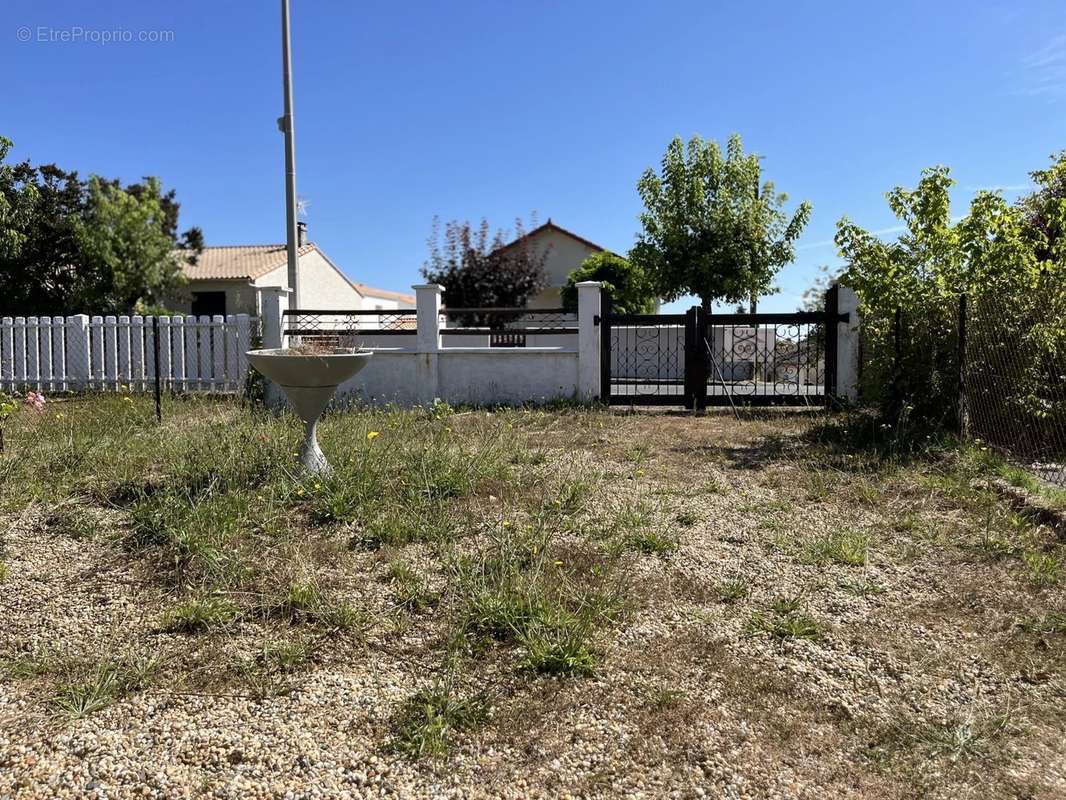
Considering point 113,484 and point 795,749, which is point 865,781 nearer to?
point 795,749

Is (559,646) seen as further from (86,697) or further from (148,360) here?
(148,360)

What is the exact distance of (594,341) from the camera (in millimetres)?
10547

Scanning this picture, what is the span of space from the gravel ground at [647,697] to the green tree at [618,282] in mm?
18610

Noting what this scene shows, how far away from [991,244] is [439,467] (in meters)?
5.97

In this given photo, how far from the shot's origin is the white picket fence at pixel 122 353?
36.0 feet

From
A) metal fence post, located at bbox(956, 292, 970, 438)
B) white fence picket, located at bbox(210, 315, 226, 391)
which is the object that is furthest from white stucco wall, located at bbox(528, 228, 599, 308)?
metal fence post, located at bbox(956, 292, 970, 438)

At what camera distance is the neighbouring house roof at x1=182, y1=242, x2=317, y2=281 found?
29477 millimetres

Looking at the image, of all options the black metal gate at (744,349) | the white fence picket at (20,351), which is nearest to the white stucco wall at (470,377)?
the black metal gate at (744,349)

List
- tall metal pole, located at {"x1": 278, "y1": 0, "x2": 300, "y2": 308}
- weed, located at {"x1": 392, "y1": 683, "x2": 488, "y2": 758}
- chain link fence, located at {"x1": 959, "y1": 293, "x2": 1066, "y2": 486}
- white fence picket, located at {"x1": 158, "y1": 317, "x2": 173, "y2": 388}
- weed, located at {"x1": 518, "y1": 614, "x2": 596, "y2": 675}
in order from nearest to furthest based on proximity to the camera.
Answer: weed, located at {"x1": 392, "y1": 683, "x2": 488, "y2": 758}
weed, located at {"x1": 518, "y1": 614, "x2": 596, "y2": 675}
chain link fence, located at {"x1": 959, "y1": 293, "x2": 1066, "y2": 486}
white fence picket, located at {"x1": 158, "y1": 317, "x2": 173, "y2": 388}
tall metal pole, located at {"x1": 278, "y1": 0, "x2": 300, "y2": 308}

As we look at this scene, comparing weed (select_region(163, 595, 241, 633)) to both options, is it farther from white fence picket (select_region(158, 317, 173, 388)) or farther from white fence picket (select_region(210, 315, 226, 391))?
white fence picket (select_region(158, 317, 173, 388))

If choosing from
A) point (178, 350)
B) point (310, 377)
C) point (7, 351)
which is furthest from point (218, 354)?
point (310, 377)

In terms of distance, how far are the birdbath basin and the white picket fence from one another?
6003mm

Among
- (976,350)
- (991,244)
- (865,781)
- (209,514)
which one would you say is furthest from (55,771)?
(991,244)

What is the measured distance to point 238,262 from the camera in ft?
104
